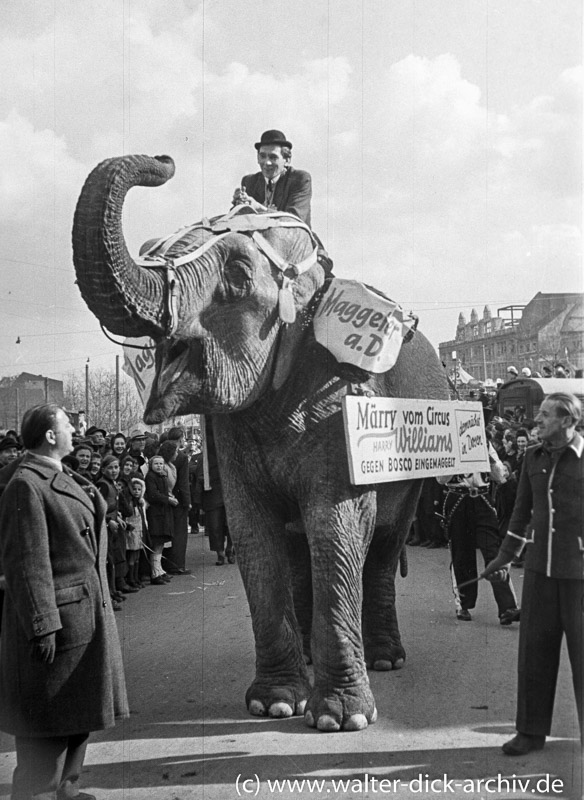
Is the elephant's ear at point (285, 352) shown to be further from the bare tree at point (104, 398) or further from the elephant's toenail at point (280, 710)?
the elephant's toenail at point (280, 710)

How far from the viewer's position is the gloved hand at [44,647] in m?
2.87

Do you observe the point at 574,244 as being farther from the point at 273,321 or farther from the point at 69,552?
the point at 69,552

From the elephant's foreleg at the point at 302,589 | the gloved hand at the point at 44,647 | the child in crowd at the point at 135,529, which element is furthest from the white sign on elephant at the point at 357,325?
the child in crowd at the point at 135,529

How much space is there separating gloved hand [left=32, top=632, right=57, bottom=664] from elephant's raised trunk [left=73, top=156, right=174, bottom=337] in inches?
42.1

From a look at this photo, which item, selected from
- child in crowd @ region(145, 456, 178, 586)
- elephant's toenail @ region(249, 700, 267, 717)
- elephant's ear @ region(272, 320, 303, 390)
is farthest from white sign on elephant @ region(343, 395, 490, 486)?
child in crowd @ region(145, 456, 178, 586)

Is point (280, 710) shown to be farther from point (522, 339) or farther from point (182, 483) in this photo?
point (182, 483)

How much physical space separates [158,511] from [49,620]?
17.1 ft

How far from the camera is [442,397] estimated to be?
14.9ft

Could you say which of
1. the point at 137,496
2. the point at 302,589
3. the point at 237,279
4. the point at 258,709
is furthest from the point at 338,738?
the point at 137,496

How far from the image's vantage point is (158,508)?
8.06 metres

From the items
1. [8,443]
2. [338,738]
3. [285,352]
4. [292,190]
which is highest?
[292,190]

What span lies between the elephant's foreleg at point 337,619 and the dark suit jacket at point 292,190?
137 centimetres

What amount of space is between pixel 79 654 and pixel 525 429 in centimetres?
290

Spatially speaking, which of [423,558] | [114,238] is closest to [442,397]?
[114,238]
